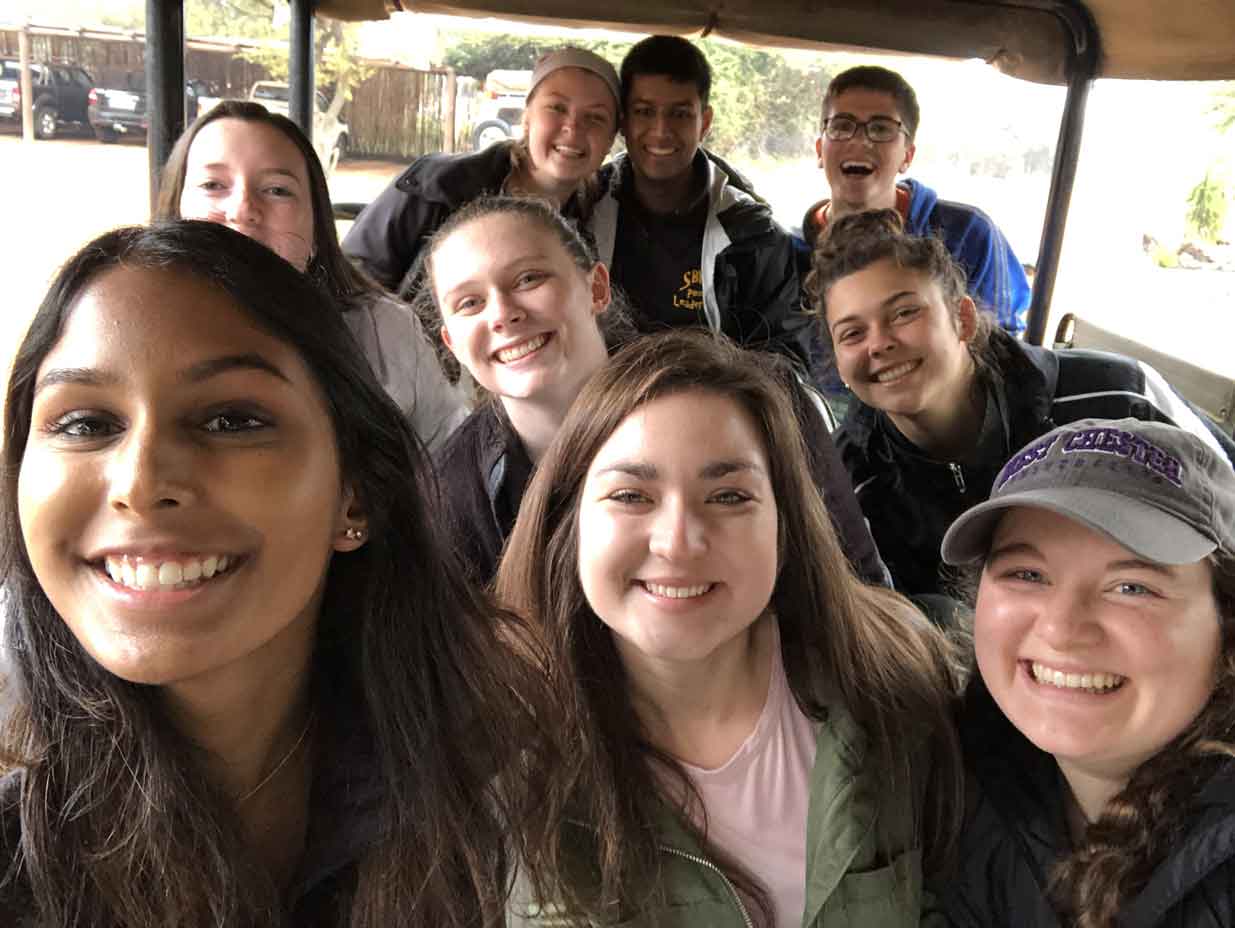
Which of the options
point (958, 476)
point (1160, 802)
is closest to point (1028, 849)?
point (1160, 802)

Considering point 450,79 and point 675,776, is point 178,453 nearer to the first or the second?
point 675,776

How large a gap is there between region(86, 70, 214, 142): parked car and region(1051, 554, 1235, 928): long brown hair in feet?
11.5

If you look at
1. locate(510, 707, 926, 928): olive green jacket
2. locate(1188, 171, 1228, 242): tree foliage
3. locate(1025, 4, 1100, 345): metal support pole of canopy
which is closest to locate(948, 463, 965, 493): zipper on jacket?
locate(510, 707, 926, 928): olive green jacket

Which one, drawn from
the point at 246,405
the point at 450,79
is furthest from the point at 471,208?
the point at 450,79

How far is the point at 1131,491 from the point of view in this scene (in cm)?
131

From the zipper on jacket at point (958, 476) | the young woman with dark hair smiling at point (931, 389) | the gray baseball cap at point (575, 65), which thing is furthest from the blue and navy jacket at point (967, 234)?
the zipper on jacket at point (958, 476)

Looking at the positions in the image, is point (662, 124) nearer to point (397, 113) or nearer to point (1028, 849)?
point (397, 113)

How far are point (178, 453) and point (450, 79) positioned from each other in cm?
381

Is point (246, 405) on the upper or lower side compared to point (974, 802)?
upper

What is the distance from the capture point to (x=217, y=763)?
126 centimetres

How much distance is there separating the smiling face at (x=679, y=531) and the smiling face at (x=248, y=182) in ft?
3.70

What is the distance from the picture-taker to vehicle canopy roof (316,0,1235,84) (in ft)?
9.69

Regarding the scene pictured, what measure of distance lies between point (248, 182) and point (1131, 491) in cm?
188

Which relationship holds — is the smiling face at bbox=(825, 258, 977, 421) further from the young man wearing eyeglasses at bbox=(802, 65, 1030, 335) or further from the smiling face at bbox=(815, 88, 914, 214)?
the smiling face at bbox=(815, 88, 914, 214)
